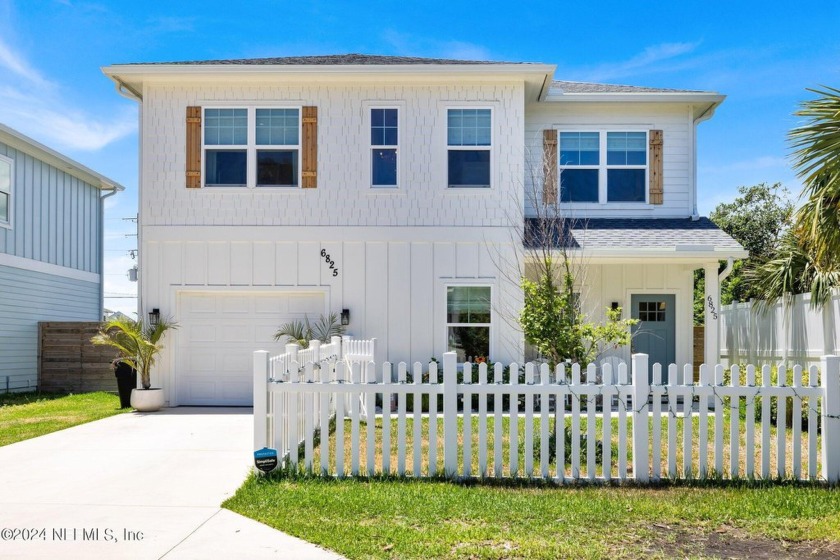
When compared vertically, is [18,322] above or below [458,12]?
below

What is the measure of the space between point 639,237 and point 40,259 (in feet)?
43.1

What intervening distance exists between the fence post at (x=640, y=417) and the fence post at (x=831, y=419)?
5.07 ft

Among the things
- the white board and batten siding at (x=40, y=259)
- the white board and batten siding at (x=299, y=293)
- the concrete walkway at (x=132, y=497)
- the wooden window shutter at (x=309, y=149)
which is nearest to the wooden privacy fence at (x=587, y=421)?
the concrete walkway at (x=132, y=497)

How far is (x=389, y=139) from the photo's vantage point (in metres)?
11.8

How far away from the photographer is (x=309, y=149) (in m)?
11.7

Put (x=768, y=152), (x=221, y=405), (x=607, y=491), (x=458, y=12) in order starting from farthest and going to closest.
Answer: (x=768, y=152), (x=458, y=12), (x=221, y=405), (x=607, y=491)

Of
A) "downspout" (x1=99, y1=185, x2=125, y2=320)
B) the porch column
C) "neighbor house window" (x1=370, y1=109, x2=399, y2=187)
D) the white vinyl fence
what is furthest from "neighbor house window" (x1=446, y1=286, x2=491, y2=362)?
"downspout" (x1=99, y1=185, x2=125, y2=320)

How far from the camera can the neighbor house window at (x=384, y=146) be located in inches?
465

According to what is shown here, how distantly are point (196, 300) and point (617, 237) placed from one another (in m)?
7.24

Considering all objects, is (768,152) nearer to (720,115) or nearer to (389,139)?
(720,115)

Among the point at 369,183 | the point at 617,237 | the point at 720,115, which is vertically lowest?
the point at 617,237

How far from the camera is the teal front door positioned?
12891mm

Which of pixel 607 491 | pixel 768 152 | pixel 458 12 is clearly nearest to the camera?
pixel 607 491

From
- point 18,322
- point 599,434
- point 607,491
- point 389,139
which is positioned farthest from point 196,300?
point 607,491
